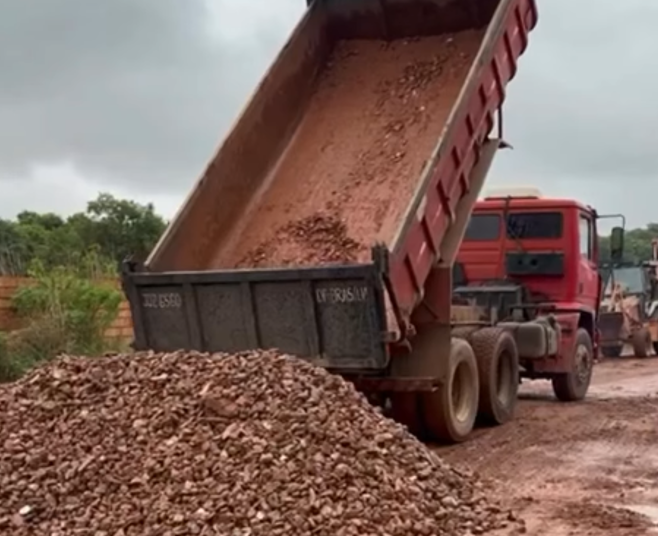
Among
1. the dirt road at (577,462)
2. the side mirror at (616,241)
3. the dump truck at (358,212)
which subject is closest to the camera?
the dirt road at (577,462)

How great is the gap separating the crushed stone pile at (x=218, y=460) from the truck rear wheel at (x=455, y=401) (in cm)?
238

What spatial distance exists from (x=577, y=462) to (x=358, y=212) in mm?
2807

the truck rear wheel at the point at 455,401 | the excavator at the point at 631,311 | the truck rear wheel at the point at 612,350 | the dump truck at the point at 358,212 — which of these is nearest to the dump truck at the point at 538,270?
the dump truck at the point at 358,212

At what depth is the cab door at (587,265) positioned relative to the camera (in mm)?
13430

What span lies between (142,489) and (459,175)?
15.1ft

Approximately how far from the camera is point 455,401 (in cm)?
1011

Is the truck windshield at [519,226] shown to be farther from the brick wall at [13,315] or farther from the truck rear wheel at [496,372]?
the brick wall at [13,315]

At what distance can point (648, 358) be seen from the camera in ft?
72.3

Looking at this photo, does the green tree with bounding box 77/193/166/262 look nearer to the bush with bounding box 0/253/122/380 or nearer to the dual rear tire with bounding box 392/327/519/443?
the bush with bounding box 0/253/122/380

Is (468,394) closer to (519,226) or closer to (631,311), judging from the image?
(519,226)

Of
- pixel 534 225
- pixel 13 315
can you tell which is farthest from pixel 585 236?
pixel 13 315

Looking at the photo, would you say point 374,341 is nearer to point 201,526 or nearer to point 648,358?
point 201,526

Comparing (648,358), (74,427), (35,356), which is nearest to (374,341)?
(74,427)

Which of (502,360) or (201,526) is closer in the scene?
(201,526)
